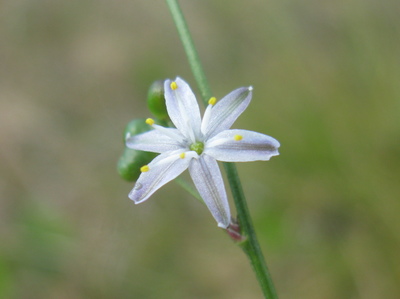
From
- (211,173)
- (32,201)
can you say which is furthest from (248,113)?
(211,173)

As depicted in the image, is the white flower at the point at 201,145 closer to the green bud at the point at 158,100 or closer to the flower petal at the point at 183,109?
the flower petal at the point at 183,109

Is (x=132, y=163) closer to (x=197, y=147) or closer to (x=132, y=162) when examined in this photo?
(x=132, y=162)

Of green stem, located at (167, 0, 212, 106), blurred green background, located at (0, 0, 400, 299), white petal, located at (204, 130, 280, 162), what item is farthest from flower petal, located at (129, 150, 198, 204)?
blurred green background, located at (0, 0, 400, 299)

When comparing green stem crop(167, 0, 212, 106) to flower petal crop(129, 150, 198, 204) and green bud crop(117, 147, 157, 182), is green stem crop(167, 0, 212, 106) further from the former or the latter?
green bud crop(117, 147, 157, 182)

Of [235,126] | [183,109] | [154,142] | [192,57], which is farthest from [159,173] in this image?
[235,126]

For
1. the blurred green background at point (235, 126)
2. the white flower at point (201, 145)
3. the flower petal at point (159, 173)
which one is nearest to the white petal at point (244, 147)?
the white flower at point (201, 145)

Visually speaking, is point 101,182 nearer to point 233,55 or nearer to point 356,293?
point 233,55

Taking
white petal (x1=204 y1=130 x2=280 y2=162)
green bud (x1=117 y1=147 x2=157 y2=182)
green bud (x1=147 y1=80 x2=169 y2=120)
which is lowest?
white petal (x1=204 y1=130 x2=280 y2=162)
